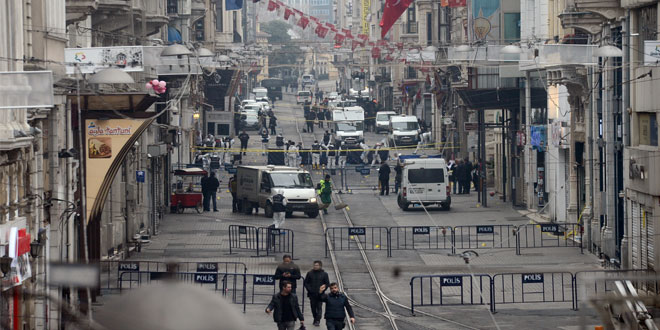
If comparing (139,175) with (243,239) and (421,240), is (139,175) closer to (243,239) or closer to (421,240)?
(243,239)

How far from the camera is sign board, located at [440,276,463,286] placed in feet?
83.4

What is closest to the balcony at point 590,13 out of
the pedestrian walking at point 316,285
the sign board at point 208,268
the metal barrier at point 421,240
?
the metal barrier at point 421,240

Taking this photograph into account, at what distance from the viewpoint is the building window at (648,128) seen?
27594 millimetres

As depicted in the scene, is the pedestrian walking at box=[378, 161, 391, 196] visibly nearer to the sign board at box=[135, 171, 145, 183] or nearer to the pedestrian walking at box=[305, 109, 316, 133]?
the sign board at box=[135, 171, 145, 183]

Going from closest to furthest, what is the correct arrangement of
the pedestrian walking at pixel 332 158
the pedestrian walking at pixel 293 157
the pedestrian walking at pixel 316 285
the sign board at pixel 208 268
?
the pedestrian walking at pixel 316 285, the sign board at pixel 208 268, the pedestrian walking at pixel 293 157, the pedestrian walking at pixel 332 158

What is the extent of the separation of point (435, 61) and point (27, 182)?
3256 cm

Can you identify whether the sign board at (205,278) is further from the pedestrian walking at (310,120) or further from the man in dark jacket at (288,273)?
the pedestrian walking at (310,120)

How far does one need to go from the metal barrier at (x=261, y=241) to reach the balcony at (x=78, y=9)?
29.4ft

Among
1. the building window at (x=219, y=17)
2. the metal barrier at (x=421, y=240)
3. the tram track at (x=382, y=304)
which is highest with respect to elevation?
the building window at (x=219, y=17)

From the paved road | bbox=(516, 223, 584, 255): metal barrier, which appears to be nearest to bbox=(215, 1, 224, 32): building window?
the paved road

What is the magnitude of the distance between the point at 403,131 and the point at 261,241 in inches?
1534

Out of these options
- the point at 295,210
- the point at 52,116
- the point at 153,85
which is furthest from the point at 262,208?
the point at 52,116

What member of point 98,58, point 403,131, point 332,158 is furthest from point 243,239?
point 403,131

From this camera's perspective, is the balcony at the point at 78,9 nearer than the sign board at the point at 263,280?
No
